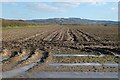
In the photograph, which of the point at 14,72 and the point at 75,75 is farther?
the point at 14,72

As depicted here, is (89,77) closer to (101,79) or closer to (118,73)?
(101,79)

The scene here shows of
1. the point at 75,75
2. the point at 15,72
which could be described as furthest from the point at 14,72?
the point at 75,75

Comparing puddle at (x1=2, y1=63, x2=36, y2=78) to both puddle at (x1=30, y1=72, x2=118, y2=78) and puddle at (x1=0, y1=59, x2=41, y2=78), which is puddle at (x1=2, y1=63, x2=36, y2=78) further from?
puddle at (x1=30, y1=72, x2=118, y2=78)

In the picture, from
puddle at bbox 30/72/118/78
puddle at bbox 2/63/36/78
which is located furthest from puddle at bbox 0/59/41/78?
puddle at bbox 30/72/118/78

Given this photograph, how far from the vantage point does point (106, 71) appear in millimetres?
11898

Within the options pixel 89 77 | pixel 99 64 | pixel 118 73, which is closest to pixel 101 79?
pixel 89 77

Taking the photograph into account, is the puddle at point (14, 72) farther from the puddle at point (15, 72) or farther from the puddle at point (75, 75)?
the puddle at point (75, 75)

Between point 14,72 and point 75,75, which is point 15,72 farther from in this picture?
point 75,75

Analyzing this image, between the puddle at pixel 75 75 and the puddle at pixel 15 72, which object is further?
the puddle at pixel 15 72

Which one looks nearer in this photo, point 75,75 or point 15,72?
point 75,75

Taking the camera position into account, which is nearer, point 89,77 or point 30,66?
point 89,77

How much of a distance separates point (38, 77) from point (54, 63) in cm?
347

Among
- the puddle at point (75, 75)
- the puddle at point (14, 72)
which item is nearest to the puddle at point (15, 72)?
the puddle at point (14, 72)

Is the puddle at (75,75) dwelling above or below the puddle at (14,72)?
below
